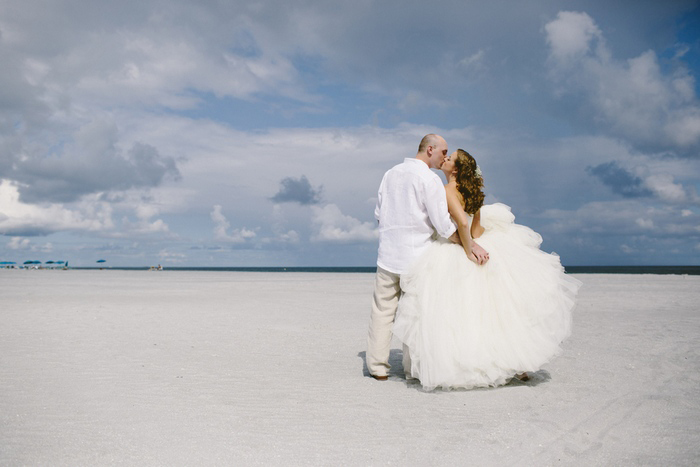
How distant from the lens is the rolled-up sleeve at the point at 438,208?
5.39 metres

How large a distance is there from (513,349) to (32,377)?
503 centimetres

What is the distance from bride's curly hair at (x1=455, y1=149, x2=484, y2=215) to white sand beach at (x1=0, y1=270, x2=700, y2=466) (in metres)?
1.88

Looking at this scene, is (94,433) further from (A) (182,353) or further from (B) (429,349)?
(A) (182,353)

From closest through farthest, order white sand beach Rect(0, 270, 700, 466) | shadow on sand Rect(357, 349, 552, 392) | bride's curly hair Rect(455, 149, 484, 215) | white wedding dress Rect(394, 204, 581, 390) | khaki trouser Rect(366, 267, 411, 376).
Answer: white sand beach Rect(0, 270, 700, 466)
white wedding dress Rect(394, 204, 581, 390)
shadow on sand Rect(357, 349, 552, 392)
bride's curly hair Rect(455, 149, 484, 215)
khaki trouser Rect(366, 267, 411, 376)

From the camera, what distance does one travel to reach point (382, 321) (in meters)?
5.82

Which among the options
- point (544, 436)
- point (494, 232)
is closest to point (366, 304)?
point (494, 232)

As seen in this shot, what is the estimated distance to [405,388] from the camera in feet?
17.8

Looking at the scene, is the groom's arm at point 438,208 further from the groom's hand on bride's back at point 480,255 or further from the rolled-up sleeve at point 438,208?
the groom's hand on bride's back at point 480,255

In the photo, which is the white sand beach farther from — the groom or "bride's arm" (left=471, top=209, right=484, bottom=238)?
"bride's arm" (left=471, top=209, right=484, bottom=238)

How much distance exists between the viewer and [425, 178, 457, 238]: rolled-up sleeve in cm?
539

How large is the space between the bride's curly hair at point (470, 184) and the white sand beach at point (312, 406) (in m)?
1.88

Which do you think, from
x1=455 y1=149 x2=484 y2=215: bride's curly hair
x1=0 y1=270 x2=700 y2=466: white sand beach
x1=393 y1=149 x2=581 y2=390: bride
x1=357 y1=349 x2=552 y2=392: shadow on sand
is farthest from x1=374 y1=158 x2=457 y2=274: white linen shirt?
x1=0 y1=270 x2=700 y2=466: white sand beach

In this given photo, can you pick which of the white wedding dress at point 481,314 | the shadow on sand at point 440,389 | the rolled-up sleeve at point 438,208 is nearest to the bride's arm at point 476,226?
the white wedding dress at point 481,314

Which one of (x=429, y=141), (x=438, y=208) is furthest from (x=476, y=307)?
(x=429, y=141)
